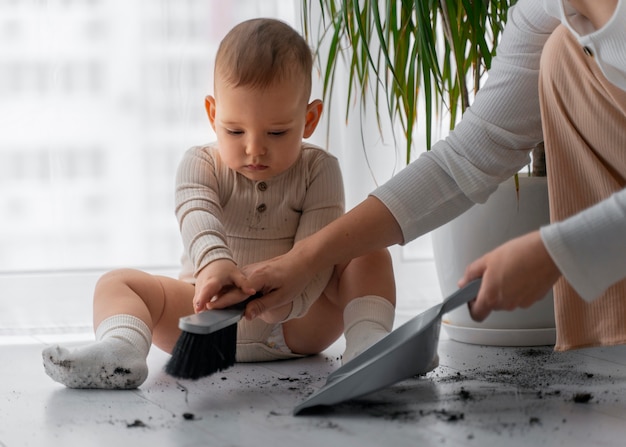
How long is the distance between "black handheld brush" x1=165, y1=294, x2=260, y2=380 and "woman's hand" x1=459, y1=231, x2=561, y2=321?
326 mm

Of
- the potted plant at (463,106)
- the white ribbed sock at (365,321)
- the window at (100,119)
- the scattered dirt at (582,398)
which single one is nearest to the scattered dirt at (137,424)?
the white ribbed sock at (365,321)

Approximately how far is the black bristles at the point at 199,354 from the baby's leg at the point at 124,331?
8 centimetres

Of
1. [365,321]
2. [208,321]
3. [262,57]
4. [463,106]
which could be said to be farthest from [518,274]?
[463,106]

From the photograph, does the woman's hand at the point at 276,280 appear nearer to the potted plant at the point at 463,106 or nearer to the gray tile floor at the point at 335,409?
the gray tile floor at the point at 335,409

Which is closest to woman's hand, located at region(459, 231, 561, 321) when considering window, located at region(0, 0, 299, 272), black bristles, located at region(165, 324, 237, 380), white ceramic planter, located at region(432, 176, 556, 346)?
black bristles, located at region(165, 324, 237, 380)

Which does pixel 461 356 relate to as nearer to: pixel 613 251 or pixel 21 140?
pixel 613 251

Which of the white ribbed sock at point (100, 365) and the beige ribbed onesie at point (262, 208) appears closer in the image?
the white ribbed sock at point (100, 365)

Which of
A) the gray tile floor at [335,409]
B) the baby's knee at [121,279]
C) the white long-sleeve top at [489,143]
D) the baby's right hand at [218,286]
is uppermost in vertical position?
the white long-sleeve top at [489,143]

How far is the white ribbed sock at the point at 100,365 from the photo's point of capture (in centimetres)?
115

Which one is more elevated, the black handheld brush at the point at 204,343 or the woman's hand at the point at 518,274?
the woman's hand at the point at 518,274

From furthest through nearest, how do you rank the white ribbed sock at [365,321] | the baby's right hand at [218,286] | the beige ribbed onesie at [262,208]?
the beige ribbed onesie at [262,208] < the white ribbed sock at [365,321] < the baby's right hand at [218,286]

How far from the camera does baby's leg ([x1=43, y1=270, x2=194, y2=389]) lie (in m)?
1.15

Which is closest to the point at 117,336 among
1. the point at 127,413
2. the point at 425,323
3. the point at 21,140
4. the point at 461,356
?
the point at 127,413

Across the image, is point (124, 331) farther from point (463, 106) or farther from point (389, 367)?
point (463, 106)
